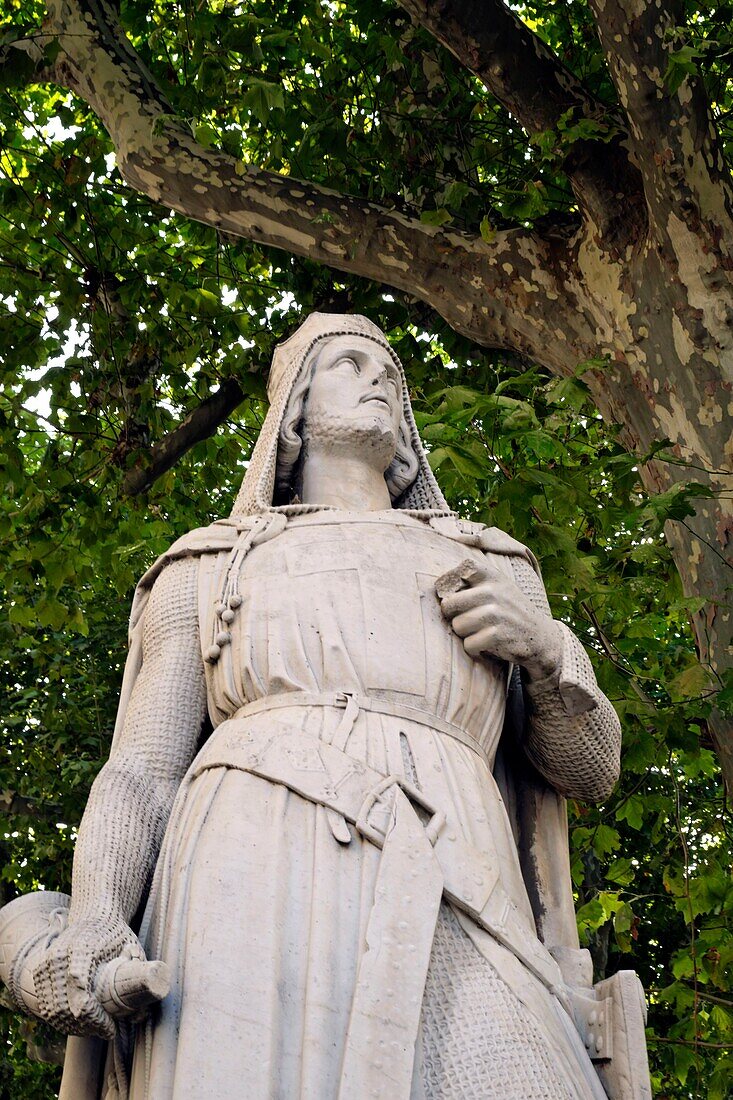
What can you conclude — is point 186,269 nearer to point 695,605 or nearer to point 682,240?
point 682,240

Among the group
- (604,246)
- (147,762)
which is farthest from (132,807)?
(604,246)

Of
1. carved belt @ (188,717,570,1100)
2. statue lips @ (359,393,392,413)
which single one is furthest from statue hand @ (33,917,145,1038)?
statue lips @ (359,393,392,413)

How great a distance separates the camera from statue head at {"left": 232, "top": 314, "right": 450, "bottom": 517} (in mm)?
5641

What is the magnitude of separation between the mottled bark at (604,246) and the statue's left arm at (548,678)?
A: 10.1 ft

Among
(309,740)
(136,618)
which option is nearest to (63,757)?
(136,618)

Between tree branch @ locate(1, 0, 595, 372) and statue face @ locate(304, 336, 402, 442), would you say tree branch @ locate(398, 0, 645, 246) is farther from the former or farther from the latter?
statue face @ locate(304, 336, 402, 442)

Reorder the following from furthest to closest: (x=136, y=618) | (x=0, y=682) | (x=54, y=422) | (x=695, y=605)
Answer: (x=0, y=682)
(x=54, y=422)
(x=695, y=605)
(x=136, y=618)

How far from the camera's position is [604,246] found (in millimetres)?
9008

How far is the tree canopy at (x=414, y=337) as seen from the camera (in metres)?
8.69

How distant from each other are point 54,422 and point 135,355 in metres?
0.84

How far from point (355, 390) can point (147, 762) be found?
167 cm

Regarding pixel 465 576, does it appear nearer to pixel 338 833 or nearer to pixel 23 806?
pixel 338 833

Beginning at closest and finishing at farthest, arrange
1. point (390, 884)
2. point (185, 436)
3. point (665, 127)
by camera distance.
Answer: point (390, 884) → point (665, 127) → point (185, 436)

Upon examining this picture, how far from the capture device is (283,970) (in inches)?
156
